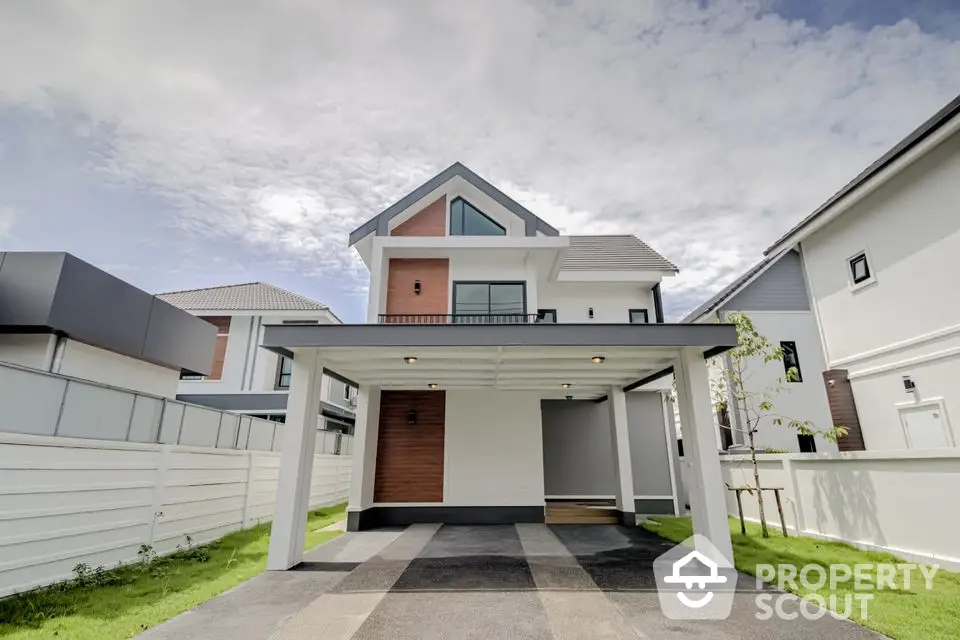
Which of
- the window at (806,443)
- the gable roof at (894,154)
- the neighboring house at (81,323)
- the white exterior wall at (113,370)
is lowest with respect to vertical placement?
the window at (806,443)

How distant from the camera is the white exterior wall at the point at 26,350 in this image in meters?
6.84

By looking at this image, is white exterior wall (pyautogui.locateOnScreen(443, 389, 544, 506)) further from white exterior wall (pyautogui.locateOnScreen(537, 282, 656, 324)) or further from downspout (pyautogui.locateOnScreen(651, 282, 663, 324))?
downspout (pyautogui.locateOnScreen(651, 282, 663, 324))

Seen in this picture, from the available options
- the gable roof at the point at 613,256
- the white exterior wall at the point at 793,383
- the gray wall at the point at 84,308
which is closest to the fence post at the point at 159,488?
the gray wall at the point at 84,308

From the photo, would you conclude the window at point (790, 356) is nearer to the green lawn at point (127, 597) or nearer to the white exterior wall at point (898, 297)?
the white exterior wall at point (898, 297)

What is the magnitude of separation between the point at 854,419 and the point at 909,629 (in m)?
8.26

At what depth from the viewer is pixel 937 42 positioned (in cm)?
790

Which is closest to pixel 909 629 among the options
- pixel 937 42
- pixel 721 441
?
pixel 937 42

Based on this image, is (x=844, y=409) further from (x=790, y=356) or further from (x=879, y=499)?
(x=879, y=499)

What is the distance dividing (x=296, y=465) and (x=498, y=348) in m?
3.41

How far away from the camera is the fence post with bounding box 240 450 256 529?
28.3ft

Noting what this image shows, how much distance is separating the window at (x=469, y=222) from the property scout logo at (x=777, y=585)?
8.74 m

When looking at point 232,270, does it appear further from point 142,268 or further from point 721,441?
point 721,441

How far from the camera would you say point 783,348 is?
13.2 m

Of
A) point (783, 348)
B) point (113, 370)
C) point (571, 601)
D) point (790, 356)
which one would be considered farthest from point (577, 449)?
point (113, 370)
